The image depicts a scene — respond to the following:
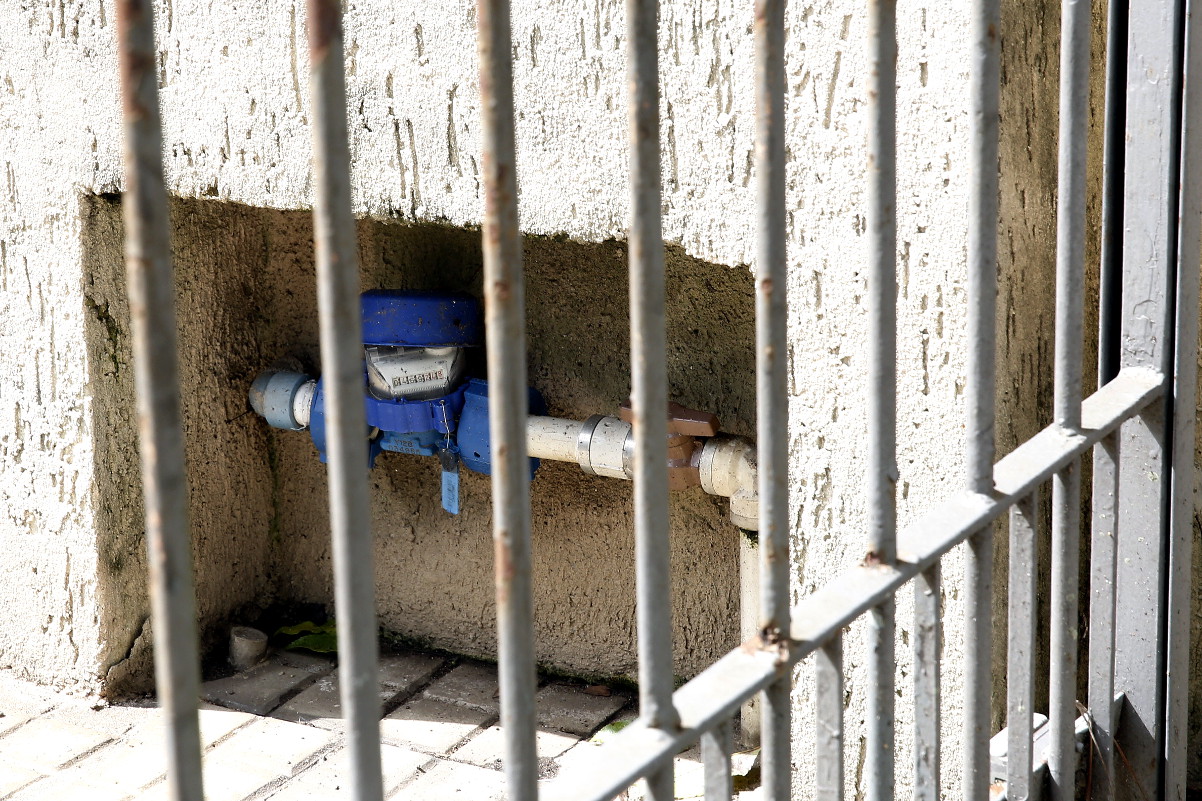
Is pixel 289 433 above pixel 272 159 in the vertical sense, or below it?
below

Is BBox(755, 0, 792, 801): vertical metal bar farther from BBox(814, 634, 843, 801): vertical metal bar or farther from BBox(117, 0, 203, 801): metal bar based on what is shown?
BBox(117, 0, 203, 801): metal bar

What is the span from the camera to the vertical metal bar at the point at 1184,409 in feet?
5.24

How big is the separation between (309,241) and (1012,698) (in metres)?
→ 2.23

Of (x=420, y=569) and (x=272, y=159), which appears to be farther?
(x=420, y=569)

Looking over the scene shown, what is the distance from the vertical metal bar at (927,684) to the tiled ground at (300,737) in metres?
1.21

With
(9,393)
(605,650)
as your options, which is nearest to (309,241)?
(9,393)

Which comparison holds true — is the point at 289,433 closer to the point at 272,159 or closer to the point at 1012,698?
the point at 272,159

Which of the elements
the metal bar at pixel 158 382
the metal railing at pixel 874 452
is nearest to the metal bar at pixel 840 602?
the metal railing at pixel 874 452

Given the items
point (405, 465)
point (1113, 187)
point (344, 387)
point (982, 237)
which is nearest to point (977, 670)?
point (982, 237)

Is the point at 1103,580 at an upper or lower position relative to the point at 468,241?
lower

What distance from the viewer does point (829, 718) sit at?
3.74ft

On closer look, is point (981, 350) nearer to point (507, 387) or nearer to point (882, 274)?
point (882, 274)

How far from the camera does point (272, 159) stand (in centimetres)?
247

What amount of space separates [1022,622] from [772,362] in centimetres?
64
